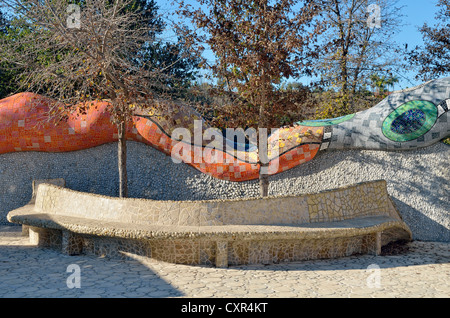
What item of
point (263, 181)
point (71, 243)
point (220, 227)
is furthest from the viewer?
point (263, 181)

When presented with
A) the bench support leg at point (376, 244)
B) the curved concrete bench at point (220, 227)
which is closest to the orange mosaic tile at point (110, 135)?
the curved concrete bench at point (220, 227)

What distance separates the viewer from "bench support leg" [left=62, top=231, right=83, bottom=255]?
5.71 m

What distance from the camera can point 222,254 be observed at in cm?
516

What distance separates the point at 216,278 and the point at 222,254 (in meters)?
0.43

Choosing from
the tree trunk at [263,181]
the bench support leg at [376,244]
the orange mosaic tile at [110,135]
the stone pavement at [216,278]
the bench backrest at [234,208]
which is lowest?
the stone pavement at [216,278]

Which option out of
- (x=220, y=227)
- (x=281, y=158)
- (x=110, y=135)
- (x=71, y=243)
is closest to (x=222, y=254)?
(x=220, y=227)

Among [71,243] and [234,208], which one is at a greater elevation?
[234,208]

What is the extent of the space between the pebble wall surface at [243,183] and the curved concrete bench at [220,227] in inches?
59.1

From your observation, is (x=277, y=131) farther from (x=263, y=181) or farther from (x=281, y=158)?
(x=263, y=181)

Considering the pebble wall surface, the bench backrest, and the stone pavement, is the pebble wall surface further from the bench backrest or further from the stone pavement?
the stone pavement

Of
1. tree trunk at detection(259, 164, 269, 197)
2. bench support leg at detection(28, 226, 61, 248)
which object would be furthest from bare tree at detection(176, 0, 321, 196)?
bench support leg at detection(28, 226, 61, 248)

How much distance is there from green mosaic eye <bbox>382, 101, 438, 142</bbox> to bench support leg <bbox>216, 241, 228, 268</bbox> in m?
4.00

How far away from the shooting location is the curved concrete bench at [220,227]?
17.0 feet

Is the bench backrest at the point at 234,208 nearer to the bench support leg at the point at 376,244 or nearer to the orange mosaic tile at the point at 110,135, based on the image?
the bench support leg at the point at 376,244
